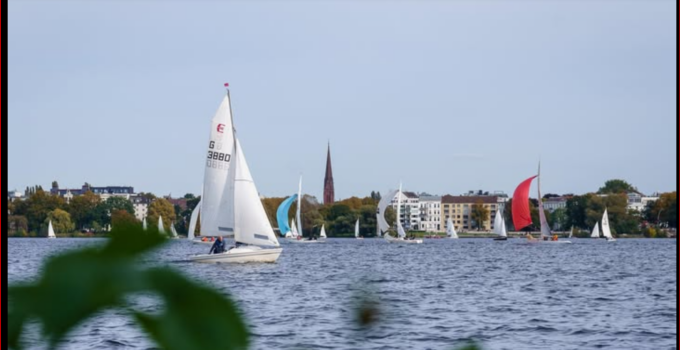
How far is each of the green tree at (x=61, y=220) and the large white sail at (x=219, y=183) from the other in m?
20.0

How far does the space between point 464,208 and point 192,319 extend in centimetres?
17313

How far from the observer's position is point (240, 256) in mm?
38469

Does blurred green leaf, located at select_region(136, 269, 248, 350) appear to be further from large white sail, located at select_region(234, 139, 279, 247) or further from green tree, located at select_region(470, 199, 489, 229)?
green tree, located at select_region(470, 199, 489, 229)

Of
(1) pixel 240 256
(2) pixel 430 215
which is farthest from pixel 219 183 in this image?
(2) pixel 430 215

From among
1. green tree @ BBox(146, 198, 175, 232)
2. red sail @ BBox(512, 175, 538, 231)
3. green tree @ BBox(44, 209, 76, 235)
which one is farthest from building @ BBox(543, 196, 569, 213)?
green tree @ BBox(44, 209, 76, 235)

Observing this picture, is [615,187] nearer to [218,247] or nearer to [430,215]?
[430,215]

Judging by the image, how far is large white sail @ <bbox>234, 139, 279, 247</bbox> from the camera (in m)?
39.9

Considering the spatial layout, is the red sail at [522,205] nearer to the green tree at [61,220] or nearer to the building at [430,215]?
the green tree at [61,220]

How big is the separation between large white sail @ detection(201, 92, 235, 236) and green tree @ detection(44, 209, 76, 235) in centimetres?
2005

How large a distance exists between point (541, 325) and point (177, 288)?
1979cm

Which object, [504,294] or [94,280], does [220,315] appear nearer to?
[94,280]

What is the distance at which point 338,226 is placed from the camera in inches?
5143

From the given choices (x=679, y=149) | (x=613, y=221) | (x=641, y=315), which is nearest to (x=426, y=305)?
(x=641, y=315)

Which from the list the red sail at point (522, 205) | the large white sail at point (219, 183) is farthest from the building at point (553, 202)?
the large white sail at point (219, 183)
